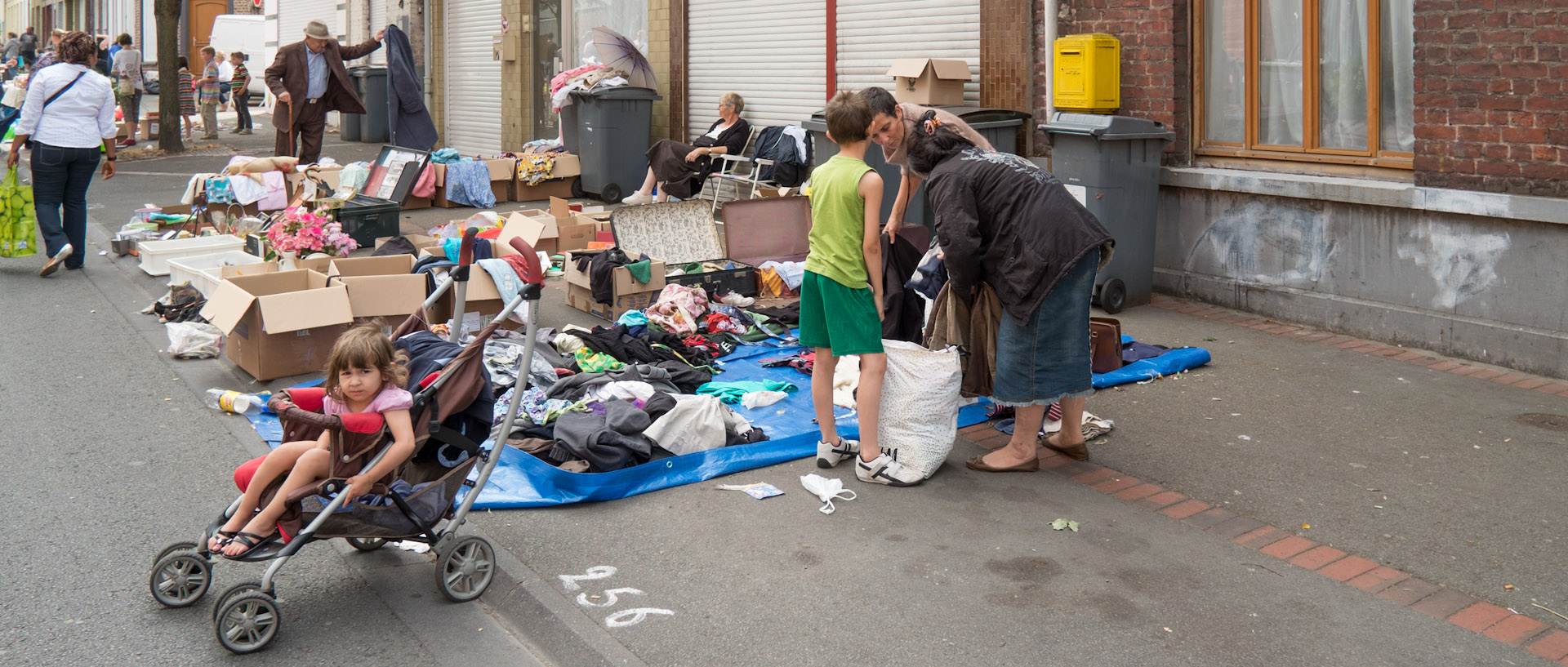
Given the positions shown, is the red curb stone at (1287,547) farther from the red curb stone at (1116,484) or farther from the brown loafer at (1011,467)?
the brown loafer at (1011,467)

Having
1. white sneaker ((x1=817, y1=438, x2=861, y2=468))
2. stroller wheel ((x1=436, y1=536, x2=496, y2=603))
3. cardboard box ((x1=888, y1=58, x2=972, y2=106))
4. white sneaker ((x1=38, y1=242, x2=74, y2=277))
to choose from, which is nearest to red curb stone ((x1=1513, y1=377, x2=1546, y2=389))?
white sneaker ((x1=817, y1=438, x2=861, y2=468))

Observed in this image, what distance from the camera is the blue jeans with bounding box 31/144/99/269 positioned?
1061cm

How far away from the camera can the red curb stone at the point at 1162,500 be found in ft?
17.3

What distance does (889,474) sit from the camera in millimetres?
Answer: 5547

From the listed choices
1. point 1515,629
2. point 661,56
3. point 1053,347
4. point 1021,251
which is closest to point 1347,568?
point 1515,629

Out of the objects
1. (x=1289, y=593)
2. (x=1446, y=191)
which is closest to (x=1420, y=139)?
(x=1446, y=191)

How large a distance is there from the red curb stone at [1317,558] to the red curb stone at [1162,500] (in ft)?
2.20

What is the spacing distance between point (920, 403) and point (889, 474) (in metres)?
0.34

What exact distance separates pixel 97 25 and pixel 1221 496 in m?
60.5

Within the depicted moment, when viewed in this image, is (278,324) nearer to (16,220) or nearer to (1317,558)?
(16,220)

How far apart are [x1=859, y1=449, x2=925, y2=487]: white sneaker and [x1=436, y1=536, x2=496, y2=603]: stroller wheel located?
1.77 meters

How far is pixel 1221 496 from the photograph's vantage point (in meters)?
5.36

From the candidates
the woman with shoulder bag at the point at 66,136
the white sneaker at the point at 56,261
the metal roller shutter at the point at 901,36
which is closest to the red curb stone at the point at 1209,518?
the metal roller shutter at the point at 901,36

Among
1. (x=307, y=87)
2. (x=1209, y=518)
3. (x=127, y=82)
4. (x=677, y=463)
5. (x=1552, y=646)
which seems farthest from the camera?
(x=127, y=82)
